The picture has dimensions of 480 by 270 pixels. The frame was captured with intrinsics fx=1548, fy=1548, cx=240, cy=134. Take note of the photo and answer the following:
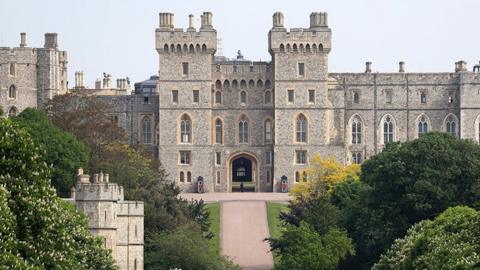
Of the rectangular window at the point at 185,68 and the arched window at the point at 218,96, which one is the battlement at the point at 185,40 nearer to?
the rectangular window at the point at 185,68

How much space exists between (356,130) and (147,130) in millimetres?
13009

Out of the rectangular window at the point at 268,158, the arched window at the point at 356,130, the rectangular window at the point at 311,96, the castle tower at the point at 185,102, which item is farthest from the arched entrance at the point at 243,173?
the arched window at the point at 356,130

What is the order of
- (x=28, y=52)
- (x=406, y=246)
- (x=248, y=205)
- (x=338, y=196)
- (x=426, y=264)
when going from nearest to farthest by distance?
1. (x=426, y=264)
2. (x=406, y=246)
3. (x=338, y=196)
4. (x=248, y=205)
5. (x=28, y=52)

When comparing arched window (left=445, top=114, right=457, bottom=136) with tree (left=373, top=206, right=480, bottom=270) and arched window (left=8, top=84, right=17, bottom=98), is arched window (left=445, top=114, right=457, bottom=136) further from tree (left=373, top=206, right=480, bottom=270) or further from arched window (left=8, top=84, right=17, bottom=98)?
tree (left=373, top=206, right=480, bottom=270)

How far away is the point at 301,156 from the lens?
305 ft

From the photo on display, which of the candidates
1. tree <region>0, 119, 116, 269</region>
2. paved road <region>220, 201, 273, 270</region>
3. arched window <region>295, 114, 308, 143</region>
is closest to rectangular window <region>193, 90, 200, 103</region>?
arched window <region>295, 114, 308, 143</region>

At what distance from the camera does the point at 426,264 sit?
146 ft

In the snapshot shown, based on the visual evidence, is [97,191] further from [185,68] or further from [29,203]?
[185,68]

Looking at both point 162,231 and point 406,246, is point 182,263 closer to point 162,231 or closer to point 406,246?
point 162,231

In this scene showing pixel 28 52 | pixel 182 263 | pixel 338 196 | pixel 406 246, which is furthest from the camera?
pixel 28 52

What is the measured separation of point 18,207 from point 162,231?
30970mm

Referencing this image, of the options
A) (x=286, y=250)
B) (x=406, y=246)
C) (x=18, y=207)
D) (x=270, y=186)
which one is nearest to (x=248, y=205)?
(x=270, y=186)

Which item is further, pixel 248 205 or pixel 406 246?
pixel 248 205

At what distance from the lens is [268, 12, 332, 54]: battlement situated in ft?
306
